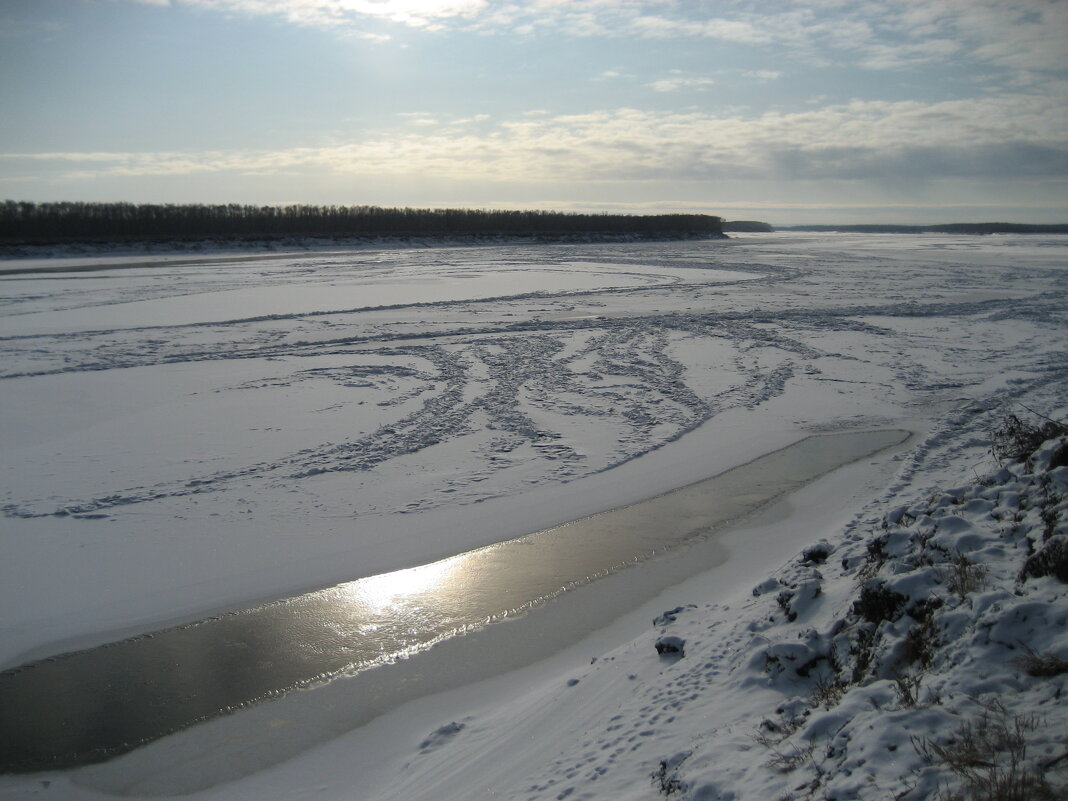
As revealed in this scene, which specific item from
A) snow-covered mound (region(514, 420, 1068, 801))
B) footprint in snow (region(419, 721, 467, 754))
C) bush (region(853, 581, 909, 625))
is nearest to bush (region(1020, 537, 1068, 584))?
snow-covered mound (region(514, 420, 1068, 801))

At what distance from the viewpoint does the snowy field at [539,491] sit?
12.0ft

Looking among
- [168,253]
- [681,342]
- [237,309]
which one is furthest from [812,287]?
[168,253]

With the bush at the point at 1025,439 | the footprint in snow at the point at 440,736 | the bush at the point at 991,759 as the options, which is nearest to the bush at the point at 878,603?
the bush at the point at 991,759

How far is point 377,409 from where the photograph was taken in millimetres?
10414

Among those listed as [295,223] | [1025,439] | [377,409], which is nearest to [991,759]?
[1025,439]

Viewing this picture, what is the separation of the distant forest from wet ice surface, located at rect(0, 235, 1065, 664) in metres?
27.2

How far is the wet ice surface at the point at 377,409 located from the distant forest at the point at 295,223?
89.4 ft

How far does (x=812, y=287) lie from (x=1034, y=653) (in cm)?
2320

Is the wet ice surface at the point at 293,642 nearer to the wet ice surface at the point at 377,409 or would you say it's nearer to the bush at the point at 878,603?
the wet ice surface at the point at 377,409

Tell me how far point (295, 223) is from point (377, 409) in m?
50.8

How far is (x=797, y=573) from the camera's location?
5.18 m

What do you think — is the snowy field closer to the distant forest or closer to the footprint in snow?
the footprint in snow

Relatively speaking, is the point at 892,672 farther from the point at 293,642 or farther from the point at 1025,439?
the point at 293,642

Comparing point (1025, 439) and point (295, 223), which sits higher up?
point (295, 223)
